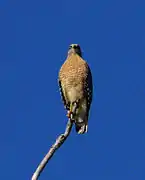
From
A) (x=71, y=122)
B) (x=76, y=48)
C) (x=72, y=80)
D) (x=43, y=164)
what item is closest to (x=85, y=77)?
(x=72, y=80)

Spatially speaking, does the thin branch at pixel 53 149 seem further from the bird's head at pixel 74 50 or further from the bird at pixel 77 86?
the bird's head at pixel 74 50

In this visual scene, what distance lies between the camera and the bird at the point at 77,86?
11.7 meters

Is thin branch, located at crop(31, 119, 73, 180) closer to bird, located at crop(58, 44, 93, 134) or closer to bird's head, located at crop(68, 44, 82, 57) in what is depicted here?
bird, located at crop(58, 44, 93, 134)

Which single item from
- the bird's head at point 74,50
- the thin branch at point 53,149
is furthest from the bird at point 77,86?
the thin branch at point 53,149

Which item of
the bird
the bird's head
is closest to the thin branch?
the bird

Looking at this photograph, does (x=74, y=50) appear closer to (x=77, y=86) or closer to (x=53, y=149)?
(x=77, y=86)

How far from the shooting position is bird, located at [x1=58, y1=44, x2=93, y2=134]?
1173cm

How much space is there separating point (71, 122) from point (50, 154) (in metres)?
1.39

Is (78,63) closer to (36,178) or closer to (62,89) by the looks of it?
(62,89)

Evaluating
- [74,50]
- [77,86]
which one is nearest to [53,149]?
[77,86]

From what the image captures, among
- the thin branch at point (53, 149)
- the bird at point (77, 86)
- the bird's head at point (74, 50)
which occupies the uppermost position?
the bird's head at point (74, 50)

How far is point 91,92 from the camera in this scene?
12.0m

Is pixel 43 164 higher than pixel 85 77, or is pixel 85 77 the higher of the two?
pixel 85 77

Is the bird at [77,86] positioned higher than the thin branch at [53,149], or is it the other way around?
the bird at [77,86]
